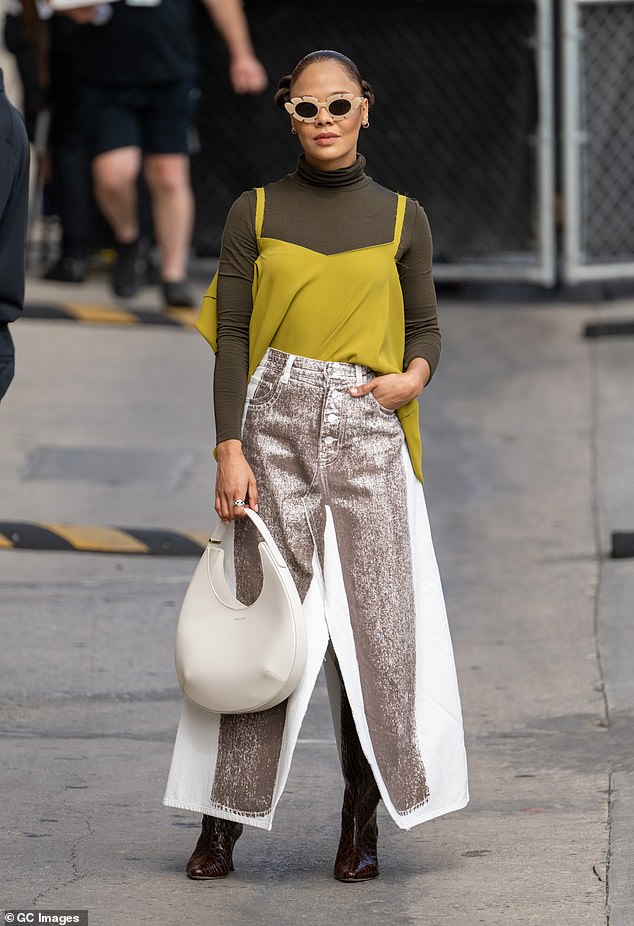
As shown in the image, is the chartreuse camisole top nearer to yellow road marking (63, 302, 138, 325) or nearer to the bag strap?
the bag strap

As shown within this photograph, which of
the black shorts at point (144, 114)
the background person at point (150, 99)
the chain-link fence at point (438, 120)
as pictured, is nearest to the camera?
the background person at point (150, 99)

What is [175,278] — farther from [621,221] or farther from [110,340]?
[621,221]

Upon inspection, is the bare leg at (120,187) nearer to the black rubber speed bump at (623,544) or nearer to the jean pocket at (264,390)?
the black rubber speed bump at (623,544)

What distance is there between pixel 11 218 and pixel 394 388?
113cm

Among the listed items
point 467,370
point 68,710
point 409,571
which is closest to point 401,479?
point 409,571

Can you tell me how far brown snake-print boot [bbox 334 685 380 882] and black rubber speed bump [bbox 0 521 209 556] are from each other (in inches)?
113

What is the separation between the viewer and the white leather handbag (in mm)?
3889

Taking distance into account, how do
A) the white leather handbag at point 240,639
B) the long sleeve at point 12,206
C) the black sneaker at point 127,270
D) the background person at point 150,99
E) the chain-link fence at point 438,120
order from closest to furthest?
1. the white leather handbag at point 240,639
2. the long sleeve at point 12,206
3. the background person at point 150,99
4. the black sneaker at point 127,270
5. the chain-link fence at point 438,120

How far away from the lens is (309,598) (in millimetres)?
3998

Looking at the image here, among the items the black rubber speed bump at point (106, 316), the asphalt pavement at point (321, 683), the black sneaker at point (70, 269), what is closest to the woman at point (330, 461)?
the asphalt pavement at point (321, 683)

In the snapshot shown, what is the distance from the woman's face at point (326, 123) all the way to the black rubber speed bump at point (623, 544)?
3.21m

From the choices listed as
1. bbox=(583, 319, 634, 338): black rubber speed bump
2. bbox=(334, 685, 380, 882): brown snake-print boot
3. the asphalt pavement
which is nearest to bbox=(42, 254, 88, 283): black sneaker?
the asphalt pavement

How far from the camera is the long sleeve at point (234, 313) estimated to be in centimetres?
403

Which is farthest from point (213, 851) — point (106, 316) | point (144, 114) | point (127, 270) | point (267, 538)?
point (127, 270)
